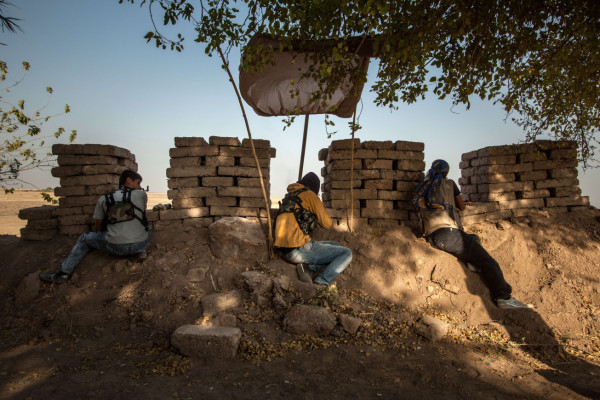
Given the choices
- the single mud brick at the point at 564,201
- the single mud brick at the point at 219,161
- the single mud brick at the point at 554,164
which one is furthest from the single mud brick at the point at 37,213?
the single mud brick at the point at 564,201

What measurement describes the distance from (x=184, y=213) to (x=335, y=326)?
289 centimetres

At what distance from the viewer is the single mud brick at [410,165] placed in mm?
5359

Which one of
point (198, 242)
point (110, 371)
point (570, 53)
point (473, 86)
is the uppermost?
point (570, 53)

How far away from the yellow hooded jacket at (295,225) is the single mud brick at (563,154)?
4.37m

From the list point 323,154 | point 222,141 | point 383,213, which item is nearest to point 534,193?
point 383,213

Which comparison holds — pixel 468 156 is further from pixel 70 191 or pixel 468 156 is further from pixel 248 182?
pixel 70 191

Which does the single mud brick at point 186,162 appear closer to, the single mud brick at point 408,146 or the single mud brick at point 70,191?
the single mud brick at point 70,191

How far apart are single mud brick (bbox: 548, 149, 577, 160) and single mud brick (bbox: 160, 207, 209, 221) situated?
6.00 metres

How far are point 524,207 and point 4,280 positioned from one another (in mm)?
8149

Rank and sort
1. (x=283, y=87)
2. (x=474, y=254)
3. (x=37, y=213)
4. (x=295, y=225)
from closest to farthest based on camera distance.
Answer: (x=295, y=225) → (x=474, y=254) → (x=283, y=87) → (x=37, y=213)

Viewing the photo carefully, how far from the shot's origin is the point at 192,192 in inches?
Answer: 201

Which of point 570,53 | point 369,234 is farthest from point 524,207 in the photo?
point 369,234

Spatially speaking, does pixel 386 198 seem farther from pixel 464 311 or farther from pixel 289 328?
pixel 289 328

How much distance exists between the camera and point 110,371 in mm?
2973
